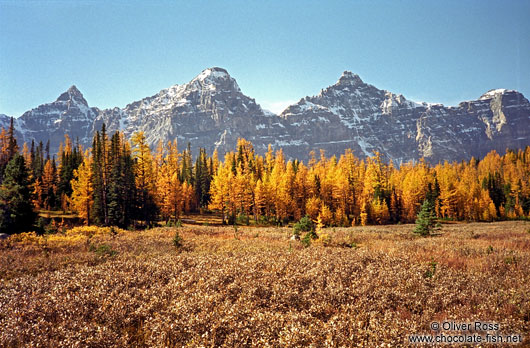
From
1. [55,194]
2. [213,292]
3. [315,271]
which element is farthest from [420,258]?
[55,194]

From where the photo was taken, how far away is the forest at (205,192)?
38312mm

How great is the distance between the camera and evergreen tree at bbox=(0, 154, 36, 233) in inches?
1062

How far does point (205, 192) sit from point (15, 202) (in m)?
48.6

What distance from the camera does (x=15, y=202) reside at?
28.0 meters

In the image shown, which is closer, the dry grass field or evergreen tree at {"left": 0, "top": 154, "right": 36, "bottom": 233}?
the dry grass field

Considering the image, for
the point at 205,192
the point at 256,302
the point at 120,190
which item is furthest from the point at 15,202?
the point at 205,192

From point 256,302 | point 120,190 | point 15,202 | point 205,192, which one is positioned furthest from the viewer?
point 205,192

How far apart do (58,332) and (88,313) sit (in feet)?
2.74

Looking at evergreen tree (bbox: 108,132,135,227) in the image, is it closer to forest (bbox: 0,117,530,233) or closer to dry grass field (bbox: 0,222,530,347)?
forest (bbox: 0,117,530,233)

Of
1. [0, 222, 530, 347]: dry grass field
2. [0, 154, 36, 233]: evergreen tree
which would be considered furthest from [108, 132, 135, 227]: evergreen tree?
[0, 222, 530, 347]: dry grass field

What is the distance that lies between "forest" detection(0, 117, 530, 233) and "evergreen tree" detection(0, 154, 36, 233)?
9 centimetres

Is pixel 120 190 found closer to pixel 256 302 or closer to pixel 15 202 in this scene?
pixel 15 202

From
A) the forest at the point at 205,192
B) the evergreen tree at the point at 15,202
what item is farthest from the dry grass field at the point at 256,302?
the evergreen tree at the point at 15,202

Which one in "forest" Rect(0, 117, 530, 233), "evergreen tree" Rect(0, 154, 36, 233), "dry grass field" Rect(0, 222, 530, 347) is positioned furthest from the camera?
"forest" Rect(0, 117, 530, 233)
